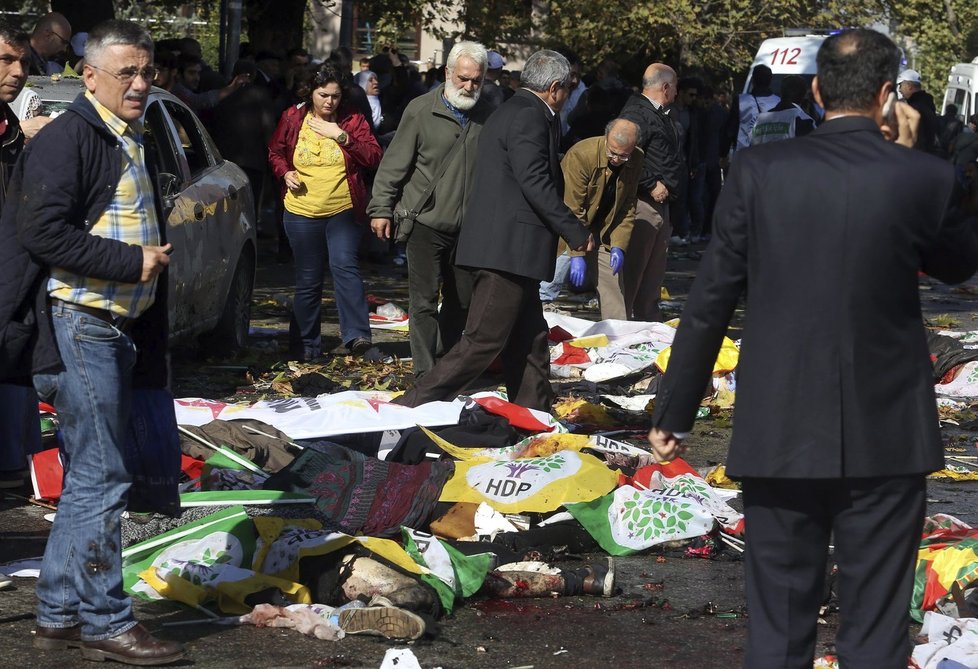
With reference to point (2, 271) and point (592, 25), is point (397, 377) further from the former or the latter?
point (592, 25)

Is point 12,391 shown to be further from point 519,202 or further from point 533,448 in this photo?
point 519,202

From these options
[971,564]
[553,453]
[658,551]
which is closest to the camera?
[971,564]

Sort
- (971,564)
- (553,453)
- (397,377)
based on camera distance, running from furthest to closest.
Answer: (397,377)
(553,453)
(971,564)

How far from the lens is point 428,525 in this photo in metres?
6.45

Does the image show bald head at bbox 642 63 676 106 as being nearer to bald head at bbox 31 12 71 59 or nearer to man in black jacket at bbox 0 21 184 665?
bald head at bbox 31 12 71 59

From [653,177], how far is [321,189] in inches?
106

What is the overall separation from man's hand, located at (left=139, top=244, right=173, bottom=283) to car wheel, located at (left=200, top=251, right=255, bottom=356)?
20.1 ft

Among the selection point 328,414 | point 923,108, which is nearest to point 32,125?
point 328,414

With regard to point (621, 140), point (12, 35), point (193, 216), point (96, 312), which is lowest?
point (193, 216)

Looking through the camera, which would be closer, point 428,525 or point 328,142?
point 428,525

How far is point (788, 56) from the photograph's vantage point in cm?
2428

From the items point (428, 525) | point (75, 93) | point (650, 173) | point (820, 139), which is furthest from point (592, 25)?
point (820, 139)

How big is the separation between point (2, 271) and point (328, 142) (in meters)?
5.90

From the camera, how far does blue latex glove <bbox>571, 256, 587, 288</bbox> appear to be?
29.8ft
